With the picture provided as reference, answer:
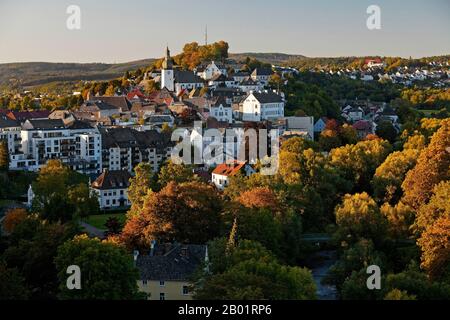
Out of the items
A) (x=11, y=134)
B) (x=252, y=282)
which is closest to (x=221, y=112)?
(x=11, y=134)

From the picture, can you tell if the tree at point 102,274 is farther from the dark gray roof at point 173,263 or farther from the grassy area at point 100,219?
the grassy area at point 100,219

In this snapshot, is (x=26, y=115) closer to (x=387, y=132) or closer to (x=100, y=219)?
(x=100, y=219)

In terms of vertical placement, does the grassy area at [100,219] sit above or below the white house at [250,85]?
below

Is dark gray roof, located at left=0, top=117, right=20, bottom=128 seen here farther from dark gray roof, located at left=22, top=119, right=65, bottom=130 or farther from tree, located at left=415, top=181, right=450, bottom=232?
tree, located at left=415, top=181, right=450, bottom=232

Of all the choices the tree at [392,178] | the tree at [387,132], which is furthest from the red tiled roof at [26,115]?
the tree at [392,178]

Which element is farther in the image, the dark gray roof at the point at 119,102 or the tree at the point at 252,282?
the dark gray roof at the point at 119,102
